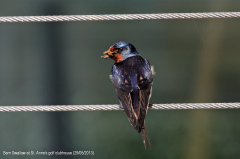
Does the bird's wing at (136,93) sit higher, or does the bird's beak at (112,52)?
the bird's beak at (112,52)

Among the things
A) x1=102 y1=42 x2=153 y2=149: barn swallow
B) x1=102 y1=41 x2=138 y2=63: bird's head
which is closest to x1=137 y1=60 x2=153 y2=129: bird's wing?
x1=102 y1=42 x2=153 y2=149: barn swallow

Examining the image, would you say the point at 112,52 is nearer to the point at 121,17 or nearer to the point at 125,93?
the point at 125,93

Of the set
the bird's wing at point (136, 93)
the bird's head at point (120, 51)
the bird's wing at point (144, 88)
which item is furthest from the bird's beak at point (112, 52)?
the bird's wing at point (144, 88)

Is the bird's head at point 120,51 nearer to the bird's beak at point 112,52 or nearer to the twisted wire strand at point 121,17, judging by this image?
the bird's beak at point 112,52

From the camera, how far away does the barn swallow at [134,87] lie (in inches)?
97.6

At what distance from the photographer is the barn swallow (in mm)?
2479

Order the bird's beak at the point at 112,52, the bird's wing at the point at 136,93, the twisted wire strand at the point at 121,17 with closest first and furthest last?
1. the twisted wire strand at the point at 121,17
2. the bird's wing at the point at 136,93
3. the bird's beak at the point at 112,52

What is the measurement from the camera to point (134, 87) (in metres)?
2.61

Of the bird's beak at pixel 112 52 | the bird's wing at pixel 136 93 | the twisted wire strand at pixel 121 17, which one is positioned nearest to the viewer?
the twisted wire strand at pixel 121 17

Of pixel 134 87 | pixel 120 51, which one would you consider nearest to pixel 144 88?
pixel 134 87

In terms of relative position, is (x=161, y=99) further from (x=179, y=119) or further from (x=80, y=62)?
(x=80, y=62)

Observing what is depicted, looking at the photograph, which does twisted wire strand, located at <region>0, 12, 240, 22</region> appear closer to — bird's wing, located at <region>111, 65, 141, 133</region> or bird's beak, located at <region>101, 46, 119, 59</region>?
bird's wing, located at <region>111, 65, 141, 133</region>

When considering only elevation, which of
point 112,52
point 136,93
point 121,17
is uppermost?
point 121,17

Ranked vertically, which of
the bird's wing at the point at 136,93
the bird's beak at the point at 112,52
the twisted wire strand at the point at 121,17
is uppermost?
the twisted wire strand at the point at 121,17
